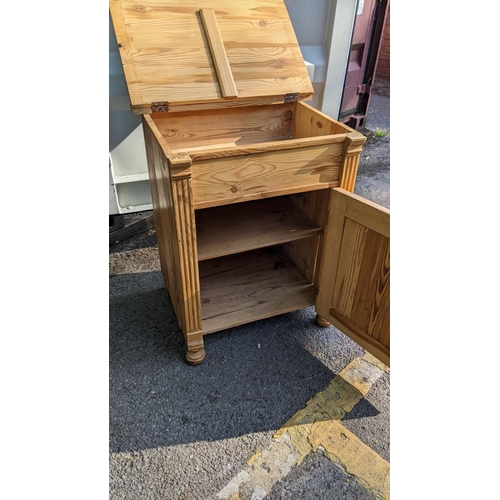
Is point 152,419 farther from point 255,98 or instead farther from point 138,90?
point 255,98

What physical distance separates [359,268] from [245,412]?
74 cm

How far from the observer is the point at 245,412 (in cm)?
160

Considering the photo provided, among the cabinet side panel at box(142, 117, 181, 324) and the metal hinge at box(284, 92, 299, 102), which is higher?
the metal hinge at box(284, 92, 299, 102)

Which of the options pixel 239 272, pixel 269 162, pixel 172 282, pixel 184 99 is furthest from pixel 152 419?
pixel 184 99

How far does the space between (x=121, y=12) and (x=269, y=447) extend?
1.90 meters

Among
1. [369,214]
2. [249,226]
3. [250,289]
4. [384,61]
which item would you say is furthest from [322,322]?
[384,61]

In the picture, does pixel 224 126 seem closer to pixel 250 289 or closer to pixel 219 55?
pixel 219 55

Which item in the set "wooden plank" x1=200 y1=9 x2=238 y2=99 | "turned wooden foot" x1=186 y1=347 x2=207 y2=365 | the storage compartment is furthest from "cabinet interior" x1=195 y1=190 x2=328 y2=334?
"wooden plank" x1=200 y1=9 x2=238 y2=99

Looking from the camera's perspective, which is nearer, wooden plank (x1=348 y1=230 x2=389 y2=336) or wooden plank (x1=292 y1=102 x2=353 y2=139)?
wooden plank (x1=348 y1=230 x2=389 y2=336)

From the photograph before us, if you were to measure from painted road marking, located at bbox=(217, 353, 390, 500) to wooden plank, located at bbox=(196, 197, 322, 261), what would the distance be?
0.69m

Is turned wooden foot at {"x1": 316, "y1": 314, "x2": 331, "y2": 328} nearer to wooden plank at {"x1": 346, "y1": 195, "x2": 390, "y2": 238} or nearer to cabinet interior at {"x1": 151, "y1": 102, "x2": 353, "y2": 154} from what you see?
wooden plank at {"x1": 346, "y1": 195, "x2": 390, "y2": 238}

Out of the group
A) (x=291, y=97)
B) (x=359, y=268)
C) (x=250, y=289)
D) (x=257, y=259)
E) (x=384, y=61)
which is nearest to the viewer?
(x=359, y=268)

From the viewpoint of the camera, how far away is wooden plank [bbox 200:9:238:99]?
1768 mm

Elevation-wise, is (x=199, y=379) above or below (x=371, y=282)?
below
